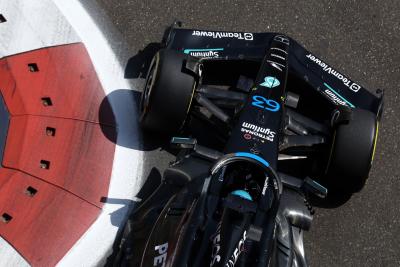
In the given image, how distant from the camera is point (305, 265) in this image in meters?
4.65

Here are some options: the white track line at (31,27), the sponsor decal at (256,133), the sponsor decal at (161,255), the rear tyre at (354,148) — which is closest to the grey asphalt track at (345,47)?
the white track line at (31,27)

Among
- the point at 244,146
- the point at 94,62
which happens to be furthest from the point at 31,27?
the point at 244,146

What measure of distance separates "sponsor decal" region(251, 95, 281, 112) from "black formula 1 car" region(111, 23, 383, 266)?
0.01m

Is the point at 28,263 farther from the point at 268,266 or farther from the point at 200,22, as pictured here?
the point at 200,22

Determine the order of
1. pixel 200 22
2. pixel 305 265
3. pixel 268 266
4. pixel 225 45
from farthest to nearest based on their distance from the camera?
1. pixel 200 22
2. pixel 225 45
3. pixel 305 265
4. pixel 268 266

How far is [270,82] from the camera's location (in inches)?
191

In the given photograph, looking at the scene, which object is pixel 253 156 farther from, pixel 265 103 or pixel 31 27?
pixel 31 27

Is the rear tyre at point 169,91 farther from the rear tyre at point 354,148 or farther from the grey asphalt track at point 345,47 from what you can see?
the rear tyre at point 354,148

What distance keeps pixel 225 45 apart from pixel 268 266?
2.14 meters

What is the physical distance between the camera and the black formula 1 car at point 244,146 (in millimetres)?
3895

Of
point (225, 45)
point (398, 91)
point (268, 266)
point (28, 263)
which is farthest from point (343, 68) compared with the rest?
point (28, 263)

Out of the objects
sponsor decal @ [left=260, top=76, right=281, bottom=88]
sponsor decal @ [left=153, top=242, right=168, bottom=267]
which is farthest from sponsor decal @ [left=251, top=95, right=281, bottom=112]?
sponsor decal @ [left=153, top=242, right=168, bottom=267]

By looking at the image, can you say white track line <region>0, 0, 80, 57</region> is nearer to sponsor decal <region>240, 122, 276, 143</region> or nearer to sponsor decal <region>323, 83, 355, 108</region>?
sponsor decal <region>240, 122, 276, 143</region>

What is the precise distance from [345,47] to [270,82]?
1.44 meters
